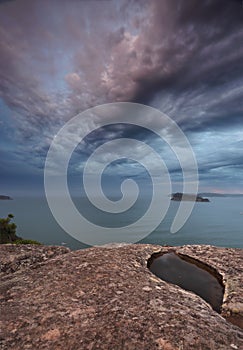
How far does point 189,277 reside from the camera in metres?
8.38

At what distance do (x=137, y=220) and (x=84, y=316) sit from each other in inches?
6654

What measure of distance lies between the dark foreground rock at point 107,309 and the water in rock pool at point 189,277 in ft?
1.24

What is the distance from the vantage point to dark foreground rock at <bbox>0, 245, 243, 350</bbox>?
4.21 m

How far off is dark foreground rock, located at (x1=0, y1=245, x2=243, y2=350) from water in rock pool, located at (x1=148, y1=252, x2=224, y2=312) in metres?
0.38

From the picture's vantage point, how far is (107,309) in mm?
5355

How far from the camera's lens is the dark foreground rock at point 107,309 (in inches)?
166

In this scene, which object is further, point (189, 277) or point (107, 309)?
point (189, 277)

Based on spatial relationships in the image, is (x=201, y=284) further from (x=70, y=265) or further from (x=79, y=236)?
(x=79, y=236)

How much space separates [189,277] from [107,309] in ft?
15.2

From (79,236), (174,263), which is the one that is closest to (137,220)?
(79,236)

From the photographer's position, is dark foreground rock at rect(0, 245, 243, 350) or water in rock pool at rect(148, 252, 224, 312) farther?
water in rock pool at rect(148, 252, 224, 312)

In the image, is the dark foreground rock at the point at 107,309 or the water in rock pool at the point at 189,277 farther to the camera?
the water in rock pool at the point at 189,277

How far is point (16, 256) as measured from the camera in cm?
973

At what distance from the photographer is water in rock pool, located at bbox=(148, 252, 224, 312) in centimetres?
700
